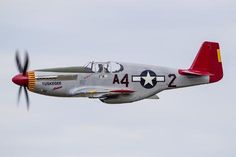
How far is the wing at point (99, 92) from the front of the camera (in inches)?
2216

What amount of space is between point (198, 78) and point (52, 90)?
8392mm

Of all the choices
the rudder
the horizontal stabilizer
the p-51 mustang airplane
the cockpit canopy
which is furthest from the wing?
the rudder

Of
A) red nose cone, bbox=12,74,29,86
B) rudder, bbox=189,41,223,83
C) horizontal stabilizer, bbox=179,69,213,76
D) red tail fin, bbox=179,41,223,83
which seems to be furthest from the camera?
rudder, bbox=189,41,223,83

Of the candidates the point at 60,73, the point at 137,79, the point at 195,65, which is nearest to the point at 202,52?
the point at 195,65

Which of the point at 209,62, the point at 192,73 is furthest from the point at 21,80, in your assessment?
the point at 209,62

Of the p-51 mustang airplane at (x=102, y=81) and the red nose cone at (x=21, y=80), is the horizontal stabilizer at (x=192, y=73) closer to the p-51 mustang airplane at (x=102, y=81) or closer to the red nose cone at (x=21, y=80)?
the p-51 mustang airplane at (x=102, y=81)

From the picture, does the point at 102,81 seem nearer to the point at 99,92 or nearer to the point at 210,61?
the point at 99,92

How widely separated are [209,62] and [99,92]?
770cm

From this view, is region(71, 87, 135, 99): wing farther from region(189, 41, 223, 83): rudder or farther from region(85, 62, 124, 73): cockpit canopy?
region(189, 41, 223, 83): rudder

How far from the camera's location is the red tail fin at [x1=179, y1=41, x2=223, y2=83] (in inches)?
2373

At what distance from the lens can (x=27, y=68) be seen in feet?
192

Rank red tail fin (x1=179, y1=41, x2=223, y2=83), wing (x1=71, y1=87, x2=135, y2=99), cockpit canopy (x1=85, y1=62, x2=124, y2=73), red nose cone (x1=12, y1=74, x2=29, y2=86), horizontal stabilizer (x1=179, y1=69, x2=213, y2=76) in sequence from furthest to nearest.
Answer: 1. red tail fin (x1=179, y1=41, x2=223, y2=83)
2. horizontal stabilizer (x1=179, y1=69, x2=213, y2=76)
3. red nose cone (x1=12, y1=74, x2=29, y2=86)
4. cockpit canopy (x1=85, y1=62, x2=124, y2=73)
5. wing (x1=71, y1=87, x2=135, y2=99)

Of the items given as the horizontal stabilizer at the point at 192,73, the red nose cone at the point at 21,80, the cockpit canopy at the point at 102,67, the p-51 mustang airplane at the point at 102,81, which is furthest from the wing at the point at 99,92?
the horizontal stabilizer at the point at 192,73

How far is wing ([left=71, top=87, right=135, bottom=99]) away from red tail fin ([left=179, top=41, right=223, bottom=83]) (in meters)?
5.08
